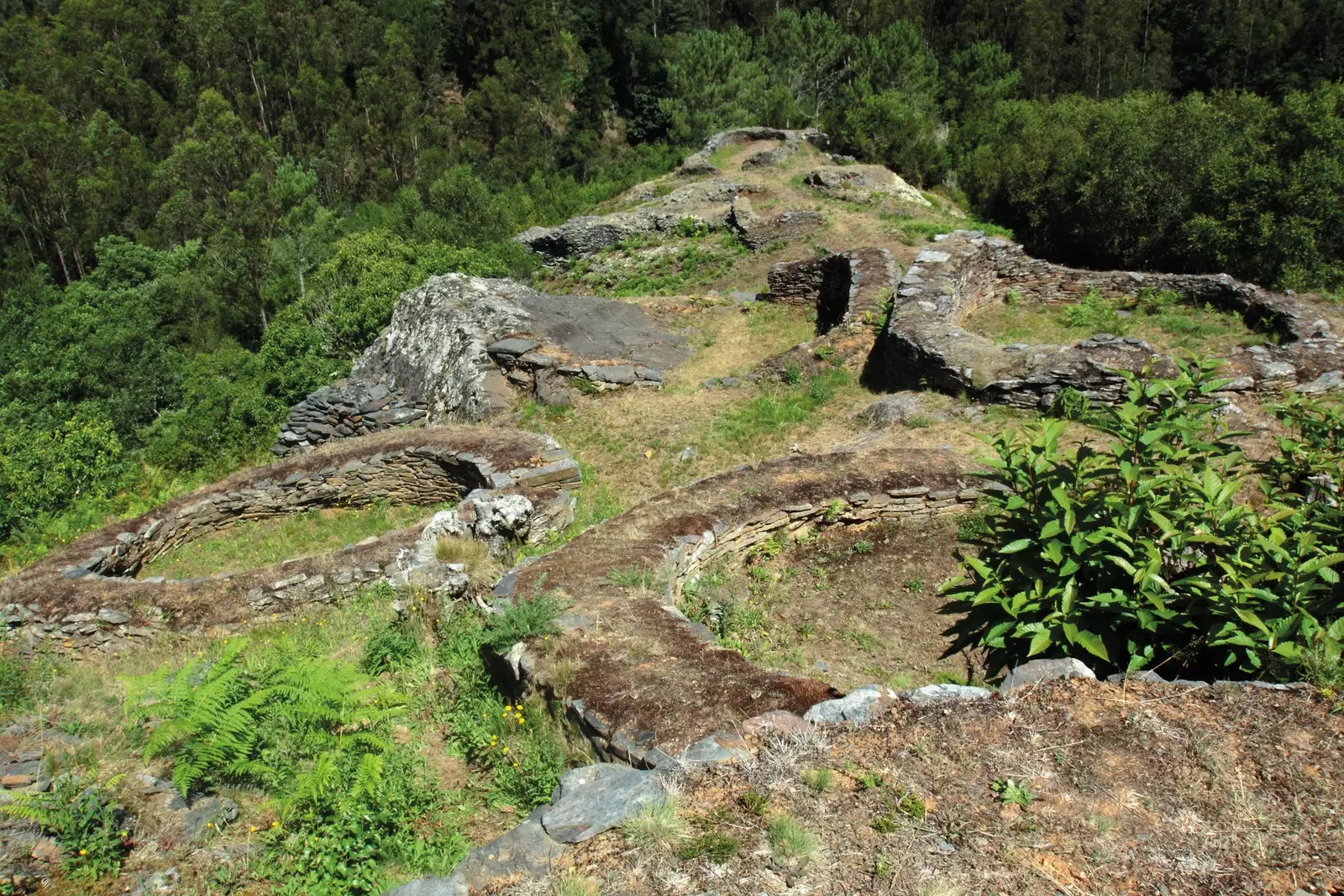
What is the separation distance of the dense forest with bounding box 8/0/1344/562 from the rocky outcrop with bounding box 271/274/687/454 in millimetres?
2750

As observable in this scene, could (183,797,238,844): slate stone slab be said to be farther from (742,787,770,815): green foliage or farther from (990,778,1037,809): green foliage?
(990,778,1037,809): green foliage

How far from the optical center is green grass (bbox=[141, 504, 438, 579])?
1166 cm

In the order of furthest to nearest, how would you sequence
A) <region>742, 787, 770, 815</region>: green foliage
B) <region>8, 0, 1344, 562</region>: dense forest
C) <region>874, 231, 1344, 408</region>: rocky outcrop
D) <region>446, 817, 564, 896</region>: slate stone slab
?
<region>8, 0, 1344, 562</region>: dense forest → <region>874, 231, 1344, 408</region>: rocky outcrop → <region>742, 787, 770, 815</region>: green foliage → <region>446, 817, 564, 896</region>: slate stone slab

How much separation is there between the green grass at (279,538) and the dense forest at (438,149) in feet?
10.7

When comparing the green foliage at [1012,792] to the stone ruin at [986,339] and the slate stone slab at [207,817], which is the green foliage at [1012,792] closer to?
the slate stone slab at [207,817]

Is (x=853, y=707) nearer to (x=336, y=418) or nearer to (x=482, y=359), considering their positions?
(x=482, y=359)

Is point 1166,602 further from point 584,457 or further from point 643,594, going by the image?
point 584,457

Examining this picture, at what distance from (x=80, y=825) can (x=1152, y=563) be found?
235 inches

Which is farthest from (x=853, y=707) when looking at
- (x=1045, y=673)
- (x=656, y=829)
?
(x=656, y=829)

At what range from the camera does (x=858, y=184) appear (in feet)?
87.1

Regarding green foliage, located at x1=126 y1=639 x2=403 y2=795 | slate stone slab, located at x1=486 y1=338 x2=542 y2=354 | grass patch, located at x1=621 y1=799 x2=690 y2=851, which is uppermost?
grass patch, located at x1=621 y1=799 x2=690 y2=851

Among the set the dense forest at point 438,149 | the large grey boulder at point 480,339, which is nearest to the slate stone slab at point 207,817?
the large grey boulder at point 480,339

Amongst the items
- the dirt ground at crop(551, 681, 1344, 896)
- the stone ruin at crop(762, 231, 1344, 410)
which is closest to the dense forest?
the stone ruin at crop(762, 231, 1344, 410)

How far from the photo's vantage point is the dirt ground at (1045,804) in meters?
3.74
